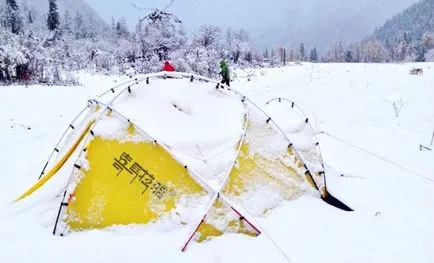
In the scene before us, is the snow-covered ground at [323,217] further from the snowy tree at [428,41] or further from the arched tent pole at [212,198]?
the snowy tree at [428,41]

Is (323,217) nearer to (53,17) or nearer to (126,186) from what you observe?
(126,186)

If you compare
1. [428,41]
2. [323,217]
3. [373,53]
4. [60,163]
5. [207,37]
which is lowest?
[323,217]

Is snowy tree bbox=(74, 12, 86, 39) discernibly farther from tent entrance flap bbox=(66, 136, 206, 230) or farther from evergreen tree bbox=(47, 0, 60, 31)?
tent entrance flap bbox=(66, 136, 206, 230)

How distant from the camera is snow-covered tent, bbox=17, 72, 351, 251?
5.21 meters

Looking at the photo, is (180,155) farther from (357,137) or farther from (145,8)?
(145,8)

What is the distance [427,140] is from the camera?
9.84 metres

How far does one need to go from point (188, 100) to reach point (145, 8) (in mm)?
9119

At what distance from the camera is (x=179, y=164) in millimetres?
5379

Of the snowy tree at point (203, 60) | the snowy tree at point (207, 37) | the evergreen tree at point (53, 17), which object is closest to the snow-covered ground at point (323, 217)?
the snowy tree at point (203, 60)

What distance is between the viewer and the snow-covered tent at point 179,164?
521 centimetres

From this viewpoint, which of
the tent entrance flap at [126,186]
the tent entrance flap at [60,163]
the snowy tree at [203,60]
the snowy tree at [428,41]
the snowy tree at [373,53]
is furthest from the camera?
the snowy tree at [373,53]

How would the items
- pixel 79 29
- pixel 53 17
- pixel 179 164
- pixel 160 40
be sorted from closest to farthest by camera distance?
pixel 179 164 < pixel 160 40 < pixel 53 17 < pixel 79 29

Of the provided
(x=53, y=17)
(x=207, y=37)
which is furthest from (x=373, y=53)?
(x=207, y=37)

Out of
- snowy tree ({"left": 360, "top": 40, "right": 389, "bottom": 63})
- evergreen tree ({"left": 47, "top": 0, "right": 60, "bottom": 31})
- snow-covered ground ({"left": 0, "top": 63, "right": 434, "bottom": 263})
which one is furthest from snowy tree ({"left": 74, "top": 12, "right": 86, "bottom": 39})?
snow-covered ground ({"left": 0, "top": 63, "right": 434, "bottom": 263})
